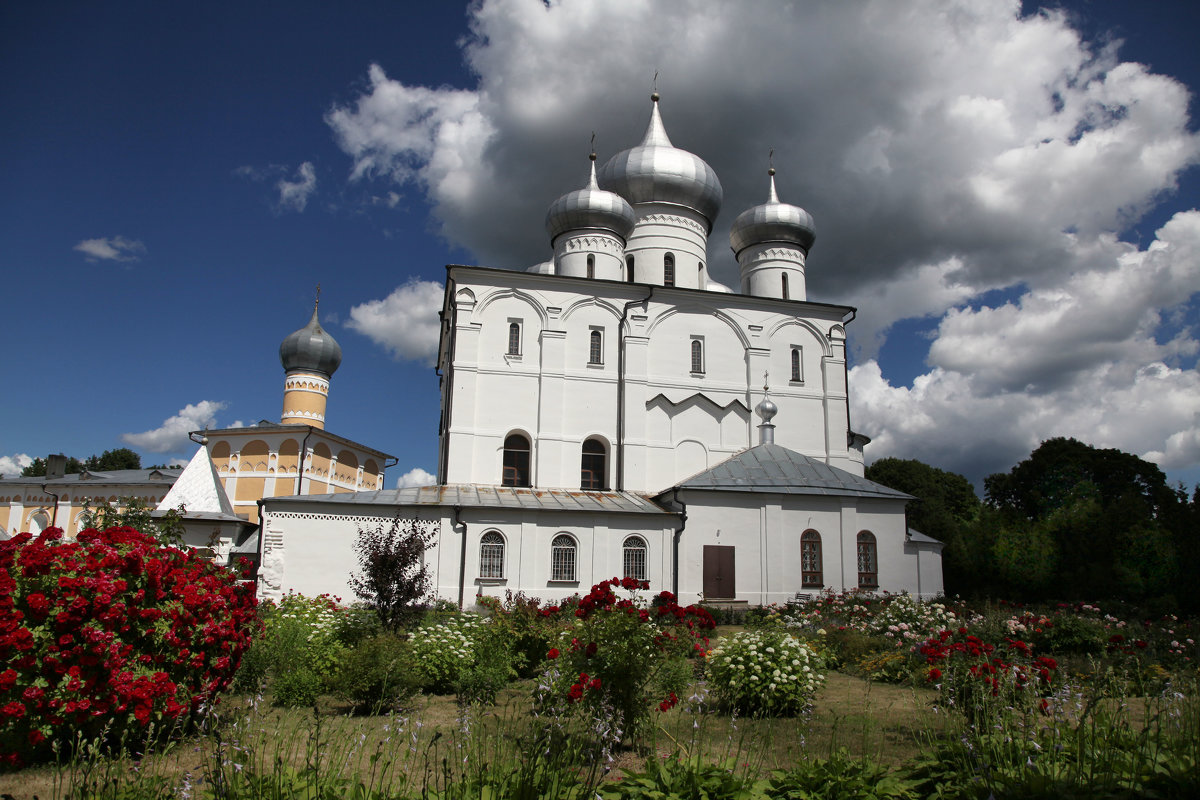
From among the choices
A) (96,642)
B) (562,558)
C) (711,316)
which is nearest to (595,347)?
(711,316)

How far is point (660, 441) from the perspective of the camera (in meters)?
22.0

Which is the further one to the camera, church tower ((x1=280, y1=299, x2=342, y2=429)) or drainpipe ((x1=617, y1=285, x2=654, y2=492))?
church tower ((x1=280, y1=299, x2=342, y2=429))

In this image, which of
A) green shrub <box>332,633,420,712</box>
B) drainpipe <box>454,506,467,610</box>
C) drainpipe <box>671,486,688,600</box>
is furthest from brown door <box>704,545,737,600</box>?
green shrub <box>332,633,420,712</box>

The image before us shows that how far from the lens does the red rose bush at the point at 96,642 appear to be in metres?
5.57

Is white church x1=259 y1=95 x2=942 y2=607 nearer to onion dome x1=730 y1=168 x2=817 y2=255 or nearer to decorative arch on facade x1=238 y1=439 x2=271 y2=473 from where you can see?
onion dome x1=730 y1=168 x2=817 y2=255

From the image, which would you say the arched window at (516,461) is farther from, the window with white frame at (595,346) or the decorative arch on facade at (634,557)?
the decorative arch on facade at (634,557)

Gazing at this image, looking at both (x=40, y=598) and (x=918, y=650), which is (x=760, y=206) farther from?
(x=40, y=598)

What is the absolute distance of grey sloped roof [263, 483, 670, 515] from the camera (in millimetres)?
17469

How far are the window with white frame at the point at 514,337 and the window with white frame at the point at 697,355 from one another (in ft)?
17.4

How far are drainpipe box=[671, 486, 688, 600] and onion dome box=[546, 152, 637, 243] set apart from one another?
9.53 m

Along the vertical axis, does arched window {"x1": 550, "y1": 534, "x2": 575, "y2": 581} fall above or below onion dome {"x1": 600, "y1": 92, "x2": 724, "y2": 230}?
below

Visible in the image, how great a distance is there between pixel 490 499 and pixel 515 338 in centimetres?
532

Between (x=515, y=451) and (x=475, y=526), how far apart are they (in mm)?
3800

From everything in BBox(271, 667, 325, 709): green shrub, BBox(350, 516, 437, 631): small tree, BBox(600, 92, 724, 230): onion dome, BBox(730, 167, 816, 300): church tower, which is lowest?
BBox(271, 667, 325, 709): green shrub
